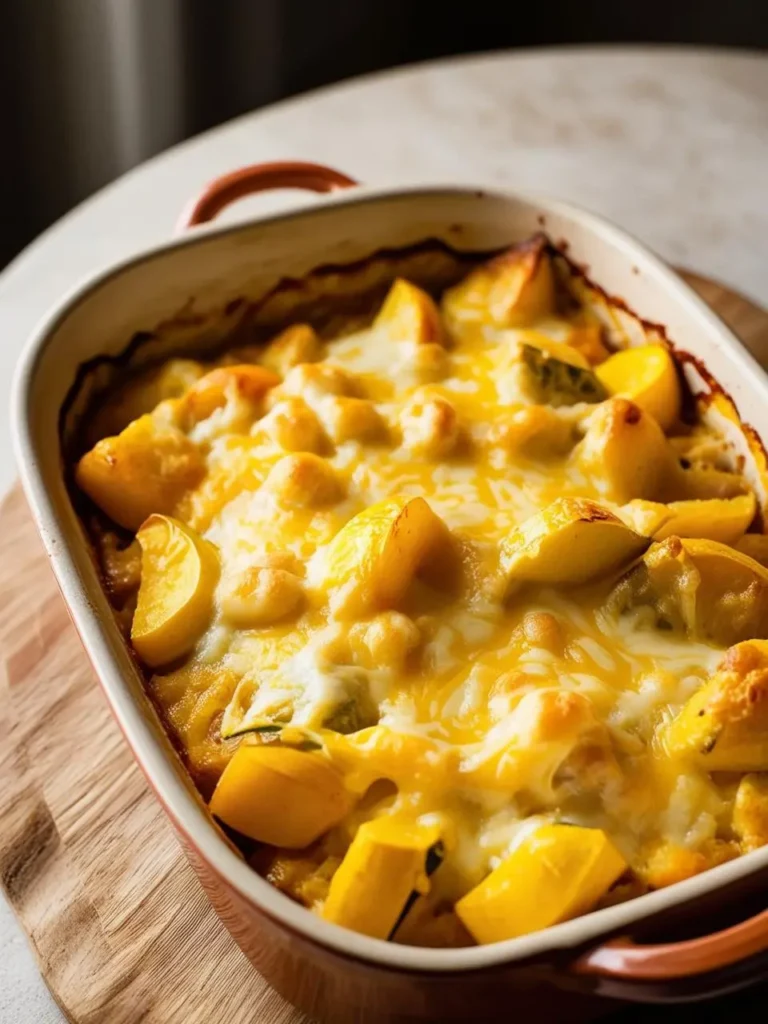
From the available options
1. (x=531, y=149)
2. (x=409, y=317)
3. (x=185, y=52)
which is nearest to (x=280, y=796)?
(x=409, y=317)

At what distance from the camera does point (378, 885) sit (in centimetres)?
106

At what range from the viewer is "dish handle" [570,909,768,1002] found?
954 millimetres

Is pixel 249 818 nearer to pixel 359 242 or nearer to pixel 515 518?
pixel 515 518

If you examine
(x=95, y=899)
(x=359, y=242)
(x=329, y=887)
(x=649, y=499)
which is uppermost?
(x=359, y=242)

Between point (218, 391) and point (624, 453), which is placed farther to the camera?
point (218, 391)

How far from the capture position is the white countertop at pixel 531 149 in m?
2.08

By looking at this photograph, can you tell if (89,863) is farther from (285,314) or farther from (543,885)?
(285,314)

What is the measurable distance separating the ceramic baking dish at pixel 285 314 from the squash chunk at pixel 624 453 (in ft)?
0.42

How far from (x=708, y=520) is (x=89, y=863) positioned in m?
0.76

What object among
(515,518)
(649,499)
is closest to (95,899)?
(515,518)

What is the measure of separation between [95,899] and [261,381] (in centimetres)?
64

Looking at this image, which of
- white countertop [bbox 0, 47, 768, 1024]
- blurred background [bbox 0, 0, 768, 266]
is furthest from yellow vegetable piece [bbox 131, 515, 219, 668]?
blurred background [bbox 0, 0, 768, 266]

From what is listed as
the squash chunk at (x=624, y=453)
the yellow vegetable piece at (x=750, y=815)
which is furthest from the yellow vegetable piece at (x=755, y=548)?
the yellow vegetable piece at (x=750, y=815)

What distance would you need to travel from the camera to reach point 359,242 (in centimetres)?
172
